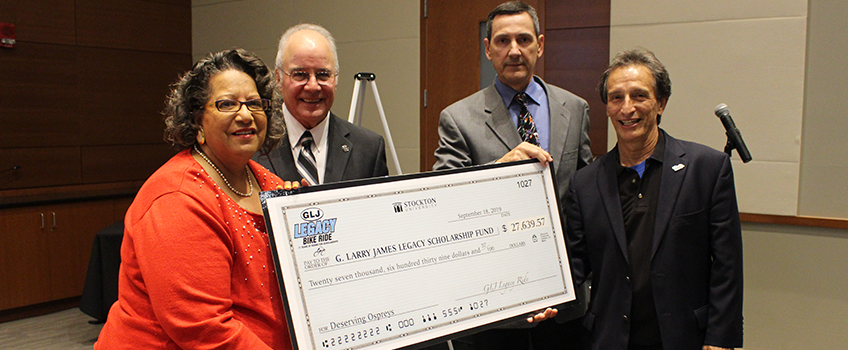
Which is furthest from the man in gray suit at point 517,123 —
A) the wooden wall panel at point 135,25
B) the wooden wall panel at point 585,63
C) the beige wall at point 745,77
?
the wooden wall panel at point 135,25

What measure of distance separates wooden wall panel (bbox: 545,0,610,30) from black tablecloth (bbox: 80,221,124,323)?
3.62 metres

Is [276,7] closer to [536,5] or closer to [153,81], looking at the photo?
[153,81]

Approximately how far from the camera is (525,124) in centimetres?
231

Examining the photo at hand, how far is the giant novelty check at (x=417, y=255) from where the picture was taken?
1478 millimetres

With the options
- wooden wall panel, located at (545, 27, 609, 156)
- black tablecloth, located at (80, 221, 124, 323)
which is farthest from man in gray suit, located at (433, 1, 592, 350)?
black tablecloth, located at (80, 221, 124, 323)

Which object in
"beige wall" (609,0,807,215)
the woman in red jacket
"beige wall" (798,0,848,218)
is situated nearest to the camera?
the woman in red jacket

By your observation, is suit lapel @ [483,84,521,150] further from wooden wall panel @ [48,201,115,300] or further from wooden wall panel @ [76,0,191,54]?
wooden wall panel @ [76,0,191,54]

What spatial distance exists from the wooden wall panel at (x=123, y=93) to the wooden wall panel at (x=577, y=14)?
3.69m

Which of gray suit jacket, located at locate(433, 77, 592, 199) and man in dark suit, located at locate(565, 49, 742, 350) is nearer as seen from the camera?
man in dark suit, located at locate(565, 49, 742, 350)

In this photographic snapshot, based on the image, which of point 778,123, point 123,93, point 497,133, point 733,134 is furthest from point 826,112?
point 123,93

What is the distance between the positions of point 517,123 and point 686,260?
33.1 inches

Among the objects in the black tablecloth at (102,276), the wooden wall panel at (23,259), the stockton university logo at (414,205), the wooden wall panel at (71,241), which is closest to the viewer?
the stockton university logo at (414,205)

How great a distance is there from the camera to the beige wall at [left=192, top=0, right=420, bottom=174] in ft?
16.2

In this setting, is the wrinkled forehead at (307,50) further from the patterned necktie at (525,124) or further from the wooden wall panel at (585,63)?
the wooden wall panel at (585,63)
